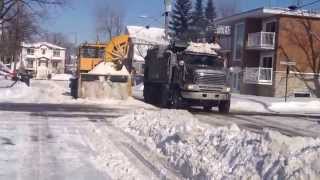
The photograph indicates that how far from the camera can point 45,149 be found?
1208cm

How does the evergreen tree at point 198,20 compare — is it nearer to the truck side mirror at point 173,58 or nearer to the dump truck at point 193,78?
the dump truck at point 193,78

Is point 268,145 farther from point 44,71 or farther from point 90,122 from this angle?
point 44,71

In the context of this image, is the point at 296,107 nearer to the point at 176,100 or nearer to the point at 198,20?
the point at 176,100

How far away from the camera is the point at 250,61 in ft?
174

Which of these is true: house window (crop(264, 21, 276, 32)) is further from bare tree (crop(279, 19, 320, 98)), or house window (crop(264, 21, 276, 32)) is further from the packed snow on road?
the packed snow on road

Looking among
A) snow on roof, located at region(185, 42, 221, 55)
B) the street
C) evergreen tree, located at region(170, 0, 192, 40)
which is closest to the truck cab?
snow on roof, located at region(185, 42, 221, 55)

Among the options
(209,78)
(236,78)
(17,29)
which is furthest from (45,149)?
(236,78)

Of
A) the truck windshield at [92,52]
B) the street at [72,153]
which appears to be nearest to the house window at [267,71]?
the truck windshield at [92,52]

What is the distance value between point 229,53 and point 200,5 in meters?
54.7

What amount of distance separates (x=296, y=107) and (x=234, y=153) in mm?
24741

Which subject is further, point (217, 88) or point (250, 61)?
point (250, 61)

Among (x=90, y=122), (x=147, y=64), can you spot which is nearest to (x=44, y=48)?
(x=147, y=64)

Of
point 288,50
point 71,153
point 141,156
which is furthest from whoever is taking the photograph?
point 288,50

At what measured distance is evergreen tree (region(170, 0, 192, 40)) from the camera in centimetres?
10106
